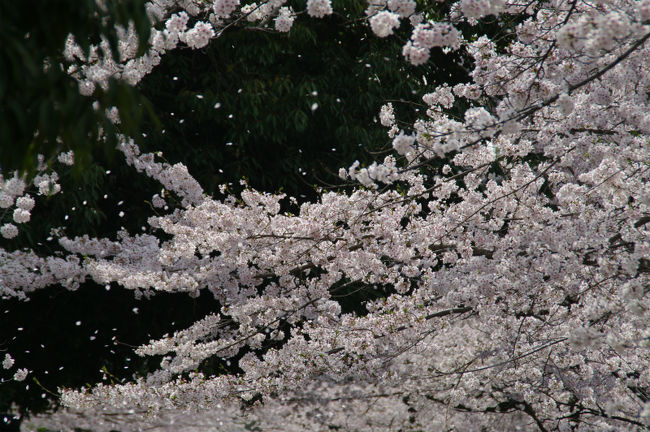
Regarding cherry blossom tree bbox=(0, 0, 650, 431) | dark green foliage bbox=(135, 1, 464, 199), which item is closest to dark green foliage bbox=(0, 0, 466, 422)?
dark green foliage bbox=(135, 1, 464, 199)

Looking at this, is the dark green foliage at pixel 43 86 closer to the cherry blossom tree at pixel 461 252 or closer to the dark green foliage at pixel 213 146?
the cherry blossom tree at pixel 461 252

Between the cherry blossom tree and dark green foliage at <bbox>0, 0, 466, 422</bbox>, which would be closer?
the cherry blossom tree

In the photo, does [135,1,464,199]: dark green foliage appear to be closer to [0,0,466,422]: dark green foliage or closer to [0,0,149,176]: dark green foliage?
[0,0,466,422]: dark green foliage

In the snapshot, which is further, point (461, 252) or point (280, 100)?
point (280, 100)

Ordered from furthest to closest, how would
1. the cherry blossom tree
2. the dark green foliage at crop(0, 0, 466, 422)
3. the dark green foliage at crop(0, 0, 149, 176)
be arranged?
the dark green foliage at crop(0, 0, 466, 422) → the cherry blossom tree → the dark green foliage at crop(0, 0, 149, 176)

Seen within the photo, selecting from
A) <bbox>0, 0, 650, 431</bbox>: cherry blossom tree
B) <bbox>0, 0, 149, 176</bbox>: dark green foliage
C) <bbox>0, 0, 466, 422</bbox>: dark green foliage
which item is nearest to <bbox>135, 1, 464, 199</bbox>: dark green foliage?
<bbox>0, 0, 466, 422</bbox>: dark green foliage

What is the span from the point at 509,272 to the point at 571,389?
163 cm

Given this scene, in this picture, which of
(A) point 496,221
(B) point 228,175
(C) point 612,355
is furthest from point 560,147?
(B) point 228,175

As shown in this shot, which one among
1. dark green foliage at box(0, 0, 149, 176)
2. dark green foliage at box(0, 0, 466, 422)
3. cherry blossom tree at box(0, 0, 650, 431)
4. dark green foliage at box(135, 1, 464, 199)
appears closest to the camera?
dark green foliage at box(0, 0, 149, 176)

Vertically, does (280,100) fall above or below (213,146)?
above

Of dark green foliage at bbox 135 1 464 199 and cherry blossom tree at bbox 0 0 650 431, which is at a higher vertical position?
dark green foliage at bbox 135 1 464 199

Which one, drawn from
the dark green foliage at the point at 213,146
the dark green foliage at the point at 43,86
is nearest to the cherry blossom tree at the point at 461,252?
the dark green foliage at the point at 43,86

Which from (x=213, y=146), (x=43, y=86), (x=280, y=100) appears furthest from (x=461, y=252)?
(x=213, y=146)

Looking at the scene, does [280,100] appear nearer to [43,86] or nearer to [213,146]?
[213,146]
